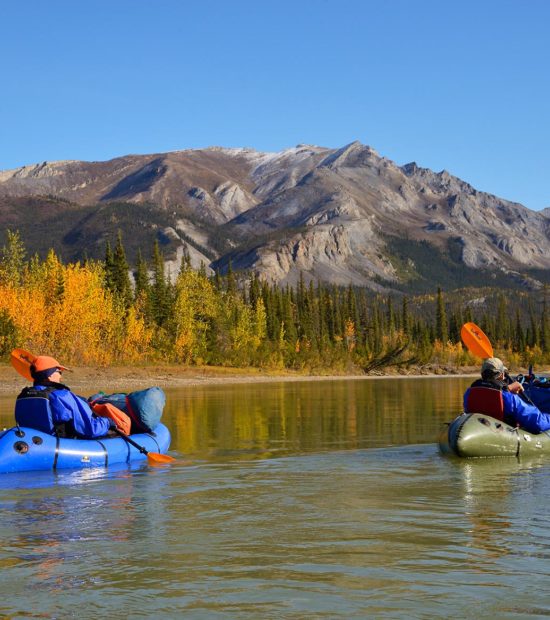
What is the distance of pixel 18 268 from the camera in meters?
98.3

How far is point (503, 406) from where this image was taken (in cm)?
2009

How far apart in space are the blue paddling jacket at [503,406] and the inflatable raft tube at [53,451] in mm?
8088

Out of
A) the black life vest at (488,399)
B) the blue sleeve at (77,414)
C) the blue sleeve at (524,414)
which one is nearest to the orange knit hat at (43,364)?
the blue sleeve at (77,414)

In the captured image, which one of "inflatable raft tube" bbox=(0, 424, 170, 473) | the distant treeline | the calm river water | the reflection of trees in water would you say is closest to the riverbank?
the distant treeline

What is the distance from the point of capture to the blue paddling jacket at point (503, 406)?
2000 cm

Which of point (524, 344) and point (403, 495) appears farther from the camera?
point (524, 344)

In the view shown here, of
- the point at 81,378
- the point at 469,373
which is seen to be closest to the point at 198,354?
the point at 81,378

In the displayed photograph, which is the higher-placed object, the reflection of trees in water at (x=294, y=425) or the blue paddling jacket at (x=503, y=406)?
the blue paddling jacket at (x=503, y=406)

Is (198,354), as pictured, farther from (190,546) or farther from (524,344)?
(524,344)

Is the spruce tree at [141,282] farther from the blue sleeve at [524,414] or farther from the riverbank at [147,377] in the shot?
the blue sleeve at [524,414]

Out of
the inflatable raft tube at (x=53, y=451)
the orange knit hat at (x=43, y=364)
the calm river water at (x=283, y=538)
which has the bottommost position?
the calm river water at (x=283, y=538)

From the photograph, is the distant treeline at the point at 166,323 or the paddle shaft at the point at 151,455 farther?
the distant treeline at the point at 166,323

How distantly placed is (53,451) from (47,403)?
1.01 metres

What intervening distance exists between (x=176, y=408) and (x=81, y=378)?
30228 millimetres
